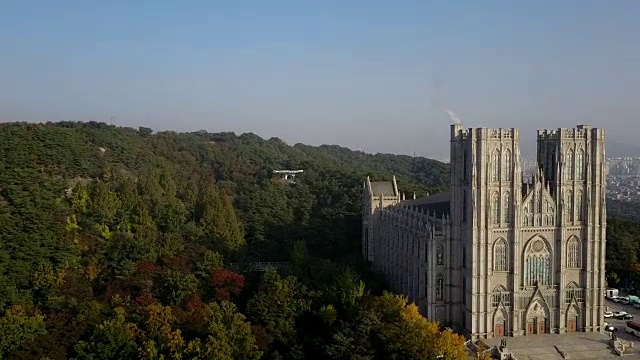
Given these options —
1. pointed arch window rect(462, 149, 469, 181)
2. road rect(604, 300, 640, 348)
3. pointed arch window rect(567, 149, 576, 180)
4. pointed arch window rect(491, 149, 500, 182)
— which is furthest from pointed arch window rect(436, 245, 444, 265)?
road rect(604, 300, 640, 348)

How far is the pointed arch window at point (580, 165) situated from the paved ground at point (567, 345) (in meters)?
11.1

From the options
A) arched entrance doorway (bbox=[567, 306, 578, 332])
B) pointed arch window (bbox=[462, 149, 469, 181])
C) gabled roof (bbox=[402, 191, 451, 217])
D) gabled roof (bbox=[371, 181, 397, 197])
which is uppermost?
pointed arch window (bbox=[462, 149, 469, 181])

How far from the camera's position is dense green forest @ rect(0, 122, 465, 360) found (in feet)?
127

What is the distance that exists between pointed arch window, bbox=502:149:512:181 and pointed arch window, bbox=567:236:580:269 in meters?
6.81

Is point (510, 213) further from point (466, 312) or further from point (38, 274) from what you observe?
point (38, 274)

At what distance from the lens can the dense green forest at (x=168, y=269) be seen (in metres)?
38.8

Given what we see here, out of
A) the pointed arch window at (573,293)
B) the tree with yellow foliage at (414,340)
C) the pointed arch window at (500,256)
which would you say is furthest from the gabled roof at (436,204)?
the pointed arch window at (573,293)

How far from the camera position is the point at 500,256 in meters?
42.4

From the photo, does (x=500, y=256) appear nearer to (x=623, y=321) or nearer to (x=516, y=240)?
(x=516, y=240)

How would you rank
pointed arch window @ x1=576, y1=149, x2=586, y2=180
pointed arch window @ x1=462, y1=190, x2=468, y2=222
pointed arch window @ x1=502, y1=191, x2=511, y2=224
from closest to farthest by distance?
pointed arch window @ x1=502, y1=191, x2=511, y2=224
pointed arch window @ x1=462, y1=190, x2=468, y2=222
pointed arch window @ x1=576, y1=149, x2=586, y2=180

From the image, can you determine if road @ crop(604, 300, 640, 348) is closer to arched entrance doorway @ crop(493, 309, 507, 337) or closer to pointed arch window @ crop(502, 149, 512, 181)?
arched entrance doorway @ crop(493, 309, 507, 337)

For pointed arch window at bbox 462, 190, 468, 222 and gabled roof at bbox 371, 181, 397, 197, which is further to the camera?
gabled roof at bbox 371, 181, 397, 197

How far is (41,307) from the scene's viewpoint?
4494 cm

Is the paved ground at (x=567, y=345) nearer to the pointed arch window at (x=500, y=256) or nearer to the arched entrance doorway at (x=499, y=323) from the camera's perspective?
the arched entrance doorway at (x=499, y=323)
